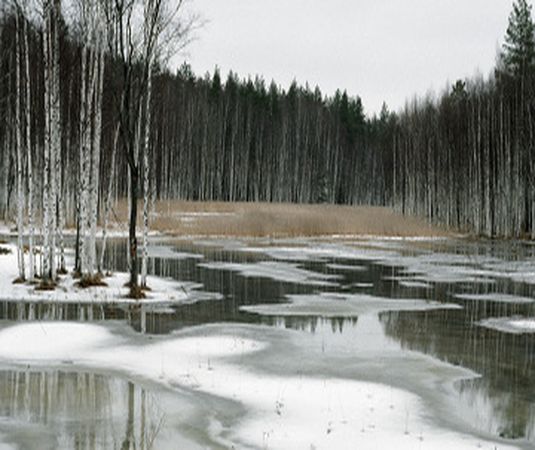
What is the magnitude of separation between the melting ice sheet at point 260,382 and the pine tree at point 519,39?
53.2 metres

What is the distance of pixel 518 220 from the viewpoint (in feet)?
167

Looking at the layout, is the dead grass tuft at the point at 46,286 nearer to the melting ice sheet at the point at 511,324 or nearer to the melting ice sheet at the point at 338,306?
the melting ice sheet at the point at 338,306

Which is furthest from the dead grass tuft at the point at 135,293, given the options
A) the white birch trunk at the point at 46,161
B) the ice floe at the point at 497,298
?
the ice floe at the point at 497,298

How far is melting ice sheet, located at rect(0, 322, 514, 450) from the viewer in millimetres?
7578

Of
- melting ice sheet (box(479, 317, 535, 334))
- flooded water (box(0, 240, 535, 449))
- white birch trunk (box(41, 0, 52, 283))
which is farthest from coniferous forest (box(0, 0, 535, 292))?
melting ice sheet (box(479, 317, 535, 334))

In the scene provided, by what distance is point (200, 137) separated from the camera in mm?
81312

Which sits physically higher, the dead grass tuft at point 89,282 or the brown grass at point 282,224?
the brown grass at point 282,224

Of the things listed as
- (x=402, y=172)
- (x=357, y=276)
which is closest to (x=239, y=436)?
(x=357, y=276)

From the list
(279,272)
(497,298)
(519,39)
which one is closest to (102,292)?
(279,272)

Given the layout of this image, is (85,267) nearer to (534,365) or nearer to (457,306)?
(457,306)

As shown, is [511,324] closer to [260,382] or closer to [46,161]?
[260,382]

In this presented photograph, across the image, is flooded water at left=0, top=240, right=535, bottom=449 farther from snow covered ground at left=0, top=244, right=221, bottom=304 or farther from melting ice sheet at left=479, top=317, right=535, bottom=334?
snow covered ground at left=0, top=244, right=221, bottom=304

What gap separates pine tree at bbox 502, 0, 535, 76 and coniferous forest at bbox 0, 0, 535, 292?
0.44 ft

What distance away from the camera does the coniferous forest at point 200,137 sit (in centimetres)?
1967
